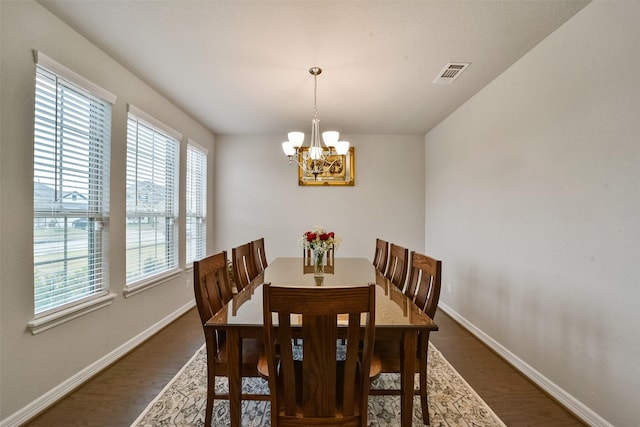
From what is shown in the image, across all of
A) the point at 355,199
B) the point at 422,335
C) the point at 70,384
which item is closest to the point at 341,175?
the point at 355,199

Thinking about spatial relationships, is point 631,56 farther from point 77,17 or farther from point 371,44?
point 77,17

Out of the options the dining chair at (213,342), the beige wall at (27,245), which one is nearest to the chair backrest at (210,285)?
the dining chair at (213,342)

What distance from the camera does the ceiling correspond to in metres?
1.78

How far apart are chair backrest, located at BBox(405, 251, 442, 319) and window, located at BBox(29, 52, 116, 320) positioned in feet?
7.75

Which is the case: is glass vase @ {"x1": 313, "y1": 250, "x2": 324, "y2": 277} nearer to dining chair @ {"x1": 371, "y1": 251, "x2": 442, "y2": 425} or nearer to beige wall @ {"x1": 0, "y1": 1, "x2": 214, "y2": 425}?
dining chair @ {"x1": 371, "y1": 251, "x2": 442, "y2": 425}

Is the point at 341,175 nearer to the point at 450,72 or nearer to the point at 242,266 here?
the point at 450,72

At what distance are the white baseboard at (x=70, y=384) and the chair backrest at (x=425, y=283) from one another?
2.43 metres

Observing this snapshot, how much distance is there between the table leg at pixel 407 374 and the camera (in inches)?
53.9

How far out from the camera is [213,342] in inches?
59.3

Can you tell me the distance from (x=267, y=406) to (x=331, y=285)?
89 centimetres

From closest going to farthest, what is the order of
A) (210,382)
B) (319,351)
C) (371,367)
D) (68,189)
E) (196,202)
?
(319,351), (371,367), (210,382), (68,189), (196,202)

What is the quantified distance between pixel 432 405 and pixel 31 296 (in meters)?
2.65

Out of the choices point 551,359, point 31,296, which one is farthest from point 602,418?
point 31,296

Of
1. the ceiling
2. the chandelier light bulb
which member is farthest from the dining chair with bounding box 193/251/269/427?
the ceiling
